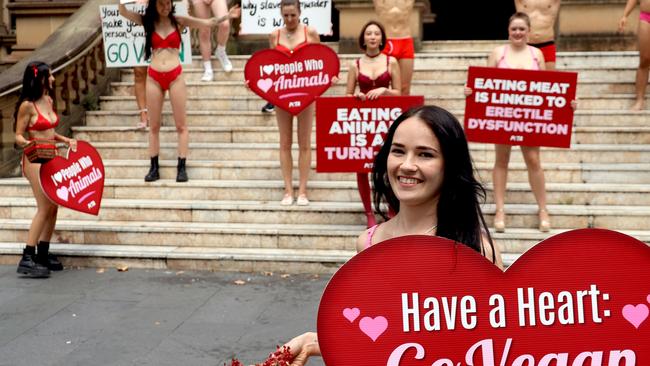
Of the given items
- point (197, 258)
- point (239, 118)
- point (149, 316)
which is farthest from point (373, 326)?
point (239, 118)

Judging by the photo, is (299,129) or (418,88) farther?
(418,88)

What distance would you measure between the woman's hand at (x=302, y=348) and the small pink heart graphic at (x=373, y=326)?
22cm

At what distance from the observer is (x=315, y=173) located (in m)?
8.67

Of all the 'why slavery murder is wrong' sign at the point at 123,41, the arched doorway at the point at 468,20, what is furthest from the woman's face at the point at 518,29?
the arched doorway at the point at 468,20

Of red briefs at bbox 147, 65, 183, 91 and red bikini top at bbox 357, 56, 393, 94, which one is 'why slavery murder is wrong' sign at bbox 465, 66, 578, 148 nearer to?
red bikini top at bbox 357, 56, 393, 94

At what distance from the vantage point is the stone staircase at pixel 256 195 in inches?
290

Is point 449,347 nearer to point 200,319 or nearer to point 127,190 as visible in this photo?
point 200,319

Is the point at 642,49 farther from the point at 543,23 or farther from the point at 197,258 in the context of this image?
the point at 197,258

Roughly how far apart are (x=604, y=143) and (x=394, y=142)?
23.8 feet

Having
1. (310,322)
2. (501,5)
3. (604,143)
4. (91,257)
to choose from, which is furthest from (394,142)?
(501,5)

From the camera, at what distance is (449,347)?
7.27 feet

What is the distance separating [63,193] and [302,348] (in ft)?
17.2

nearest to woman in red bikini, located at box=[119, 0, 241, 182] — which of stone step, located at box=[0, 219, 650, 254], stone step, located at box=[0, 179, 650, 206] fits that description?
stone step, located at box=[0, 179, 650, 206]

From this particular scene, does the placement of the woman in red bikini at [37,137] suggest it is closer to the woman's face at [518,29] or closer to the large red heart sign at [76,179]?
the large red heart sign at [76,179]
